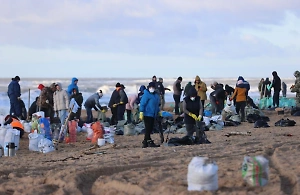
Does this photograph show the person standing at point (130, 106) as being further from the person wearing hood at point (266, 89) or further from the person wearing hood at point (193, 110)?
the person wearing hood at point (266, 89)

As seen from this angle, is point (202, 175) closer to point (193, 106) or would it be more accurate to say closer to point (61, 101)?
point (193, 106)

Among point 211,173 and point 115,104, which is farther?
point 115,104

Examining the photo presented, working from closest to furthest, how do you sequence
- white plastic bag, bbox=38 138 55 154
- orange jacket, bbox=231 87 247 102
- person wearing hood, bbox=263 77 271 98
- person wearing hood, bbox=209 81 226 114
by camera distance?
white plastic bag, bbox=38 138 55 154
orange jacket, bbox=231 87 247 102
person wearing hood, bbox=209 81 226 114
person wearing hood, bbox=263 77 271 98

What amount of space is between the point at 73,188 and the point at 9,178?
1.59 metres

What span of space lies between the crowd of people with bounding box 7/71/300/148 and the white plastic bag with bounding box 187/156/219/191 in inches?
220

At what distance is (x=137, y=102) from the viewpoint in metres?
18.7

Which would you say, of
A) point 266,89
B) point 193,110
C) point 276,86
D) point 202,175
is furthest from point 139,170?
point 266,89

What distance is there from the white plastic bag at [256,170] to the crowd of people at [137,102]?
543 centimetres

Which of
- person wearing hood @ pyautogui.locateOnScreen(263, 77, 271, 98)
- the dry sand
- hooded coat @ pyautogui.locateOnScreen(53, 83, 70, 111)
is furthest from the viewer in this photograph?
person wearing hood @ pyautogui.locateOnScreen(263, 77, 271, 98)

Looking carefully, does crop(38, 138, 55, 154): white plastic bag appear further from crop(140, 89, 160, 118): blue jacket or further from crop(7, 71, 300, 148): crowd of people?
crop(140, 89, 160, 118): blue jacket

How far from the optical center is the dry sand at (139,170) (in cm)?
684

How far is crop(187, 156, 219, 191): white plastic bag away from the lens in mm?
6266

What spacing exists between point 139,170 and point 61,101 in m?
7.22

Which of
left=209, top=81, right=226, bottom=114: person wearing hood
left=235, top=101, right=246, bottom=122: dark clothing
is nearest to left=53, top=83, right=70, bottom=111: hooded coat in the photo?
left=235, top=101, right=246, bottom=122: dark clothing
